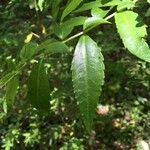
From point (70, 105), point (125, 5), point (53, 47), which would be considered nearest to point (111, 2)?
point (125, 5)

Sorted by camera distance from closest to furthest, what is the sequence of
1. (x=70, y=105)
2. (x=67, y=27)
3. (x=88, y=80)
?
(x=88, y=80) → (x=67, y=27) → (x=70, y=105)

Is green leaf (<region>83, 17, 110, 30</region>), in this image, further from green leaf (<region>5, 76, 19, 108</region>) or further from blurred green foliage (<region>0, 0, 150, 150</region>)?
blurred green foliage (<region>0, 0, 150, 150</region>)

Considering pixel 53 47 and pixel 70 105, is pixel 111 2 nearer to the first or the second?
pixel 53 47

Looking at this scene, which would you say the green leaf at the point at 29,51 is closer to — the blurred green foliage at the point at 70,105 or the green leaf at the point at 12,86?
the green leaf at the point at 12,86

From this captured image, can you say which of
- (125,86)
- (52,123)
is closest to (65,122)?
(52,123)

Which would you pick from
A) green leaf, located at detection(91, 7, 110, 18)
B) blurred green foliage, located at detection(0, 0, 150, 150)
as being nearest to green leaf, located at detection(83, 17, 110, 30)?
green leaf, located at detection(91, 7, 110, 18)

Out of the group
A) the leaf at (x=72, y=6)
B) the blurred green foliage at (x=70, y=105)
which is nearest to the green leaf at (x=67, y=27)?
the leaf at (x=72, y=6)

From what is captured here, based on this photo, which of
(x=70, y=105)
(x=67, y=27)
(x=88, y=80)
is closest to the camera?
(x=88, y=80)
